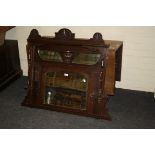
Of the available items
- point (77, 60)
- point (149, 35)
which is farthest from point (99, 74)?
point (149, 35)

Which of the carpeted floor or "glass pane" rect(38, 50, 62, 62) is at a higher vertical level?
"glass pane" rect(38, 50, 62, 62)

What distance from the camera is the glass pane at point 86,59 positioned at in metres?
2.14

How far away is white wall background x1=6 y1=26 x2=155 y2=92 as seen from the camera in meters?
2.53

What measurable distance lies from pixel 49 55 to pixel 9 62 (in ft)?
3.04

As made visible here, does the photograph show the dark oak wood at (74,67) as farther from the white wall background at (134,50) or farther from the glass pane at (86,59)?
the white wall background at (134,50)

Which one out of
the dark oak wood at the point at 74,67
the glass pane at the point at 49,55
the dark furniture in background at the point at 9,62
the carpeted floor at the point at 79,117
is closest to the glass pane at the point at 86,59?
the dark oak wood at the point at 74,67

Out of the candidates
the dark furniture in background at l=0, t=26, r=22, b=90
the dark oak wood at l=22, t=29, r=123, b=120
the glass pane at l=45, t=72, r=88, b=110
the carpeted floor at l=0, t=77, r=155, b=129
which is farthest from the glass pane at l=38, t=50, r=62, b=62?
the dark furniture in background at l=0, t=26, r=22, b=90

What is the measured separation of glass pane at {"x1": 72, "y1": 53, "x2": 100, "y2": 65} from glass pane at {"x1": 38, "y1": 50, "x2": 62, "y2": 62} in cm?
19

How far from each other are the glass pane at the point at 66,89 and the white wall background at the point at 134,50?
755 mm

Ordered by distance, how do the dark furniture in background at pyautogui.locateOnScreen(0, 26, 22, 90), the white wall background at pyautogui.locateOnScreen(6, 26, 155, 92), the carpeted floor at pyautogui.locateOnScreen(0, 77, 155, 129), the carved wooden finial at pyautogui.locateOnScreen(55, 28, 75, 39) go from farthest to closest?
the dark furniture in background at pyautogui.locateOnScreen(0, 26, 22, 90)
the white wall background at pyautogui.locateOnScreen(6, 26, 155, 92)
the carved wooden finial at pyautogui.locateOnScreen(55, 28, 75, 39)
the carpeted floor at pyautogui.locateOnScreen(0, 77, 155, 129)

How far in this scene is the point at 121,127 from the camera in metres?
1.98

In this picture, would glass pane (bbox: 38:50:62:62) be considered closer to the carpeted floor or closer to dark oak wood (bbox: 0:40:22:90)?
the carpeted floor

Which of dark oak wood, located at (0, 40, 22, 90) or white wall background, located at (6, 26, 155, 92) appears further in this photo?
dark oak wood, located at (0, 40, 22, 90)

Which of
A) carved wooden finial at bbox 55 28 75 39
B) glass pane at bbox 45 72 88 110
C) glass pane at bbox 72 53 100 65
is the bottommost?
glass pane at bbox 45 72 88 110
